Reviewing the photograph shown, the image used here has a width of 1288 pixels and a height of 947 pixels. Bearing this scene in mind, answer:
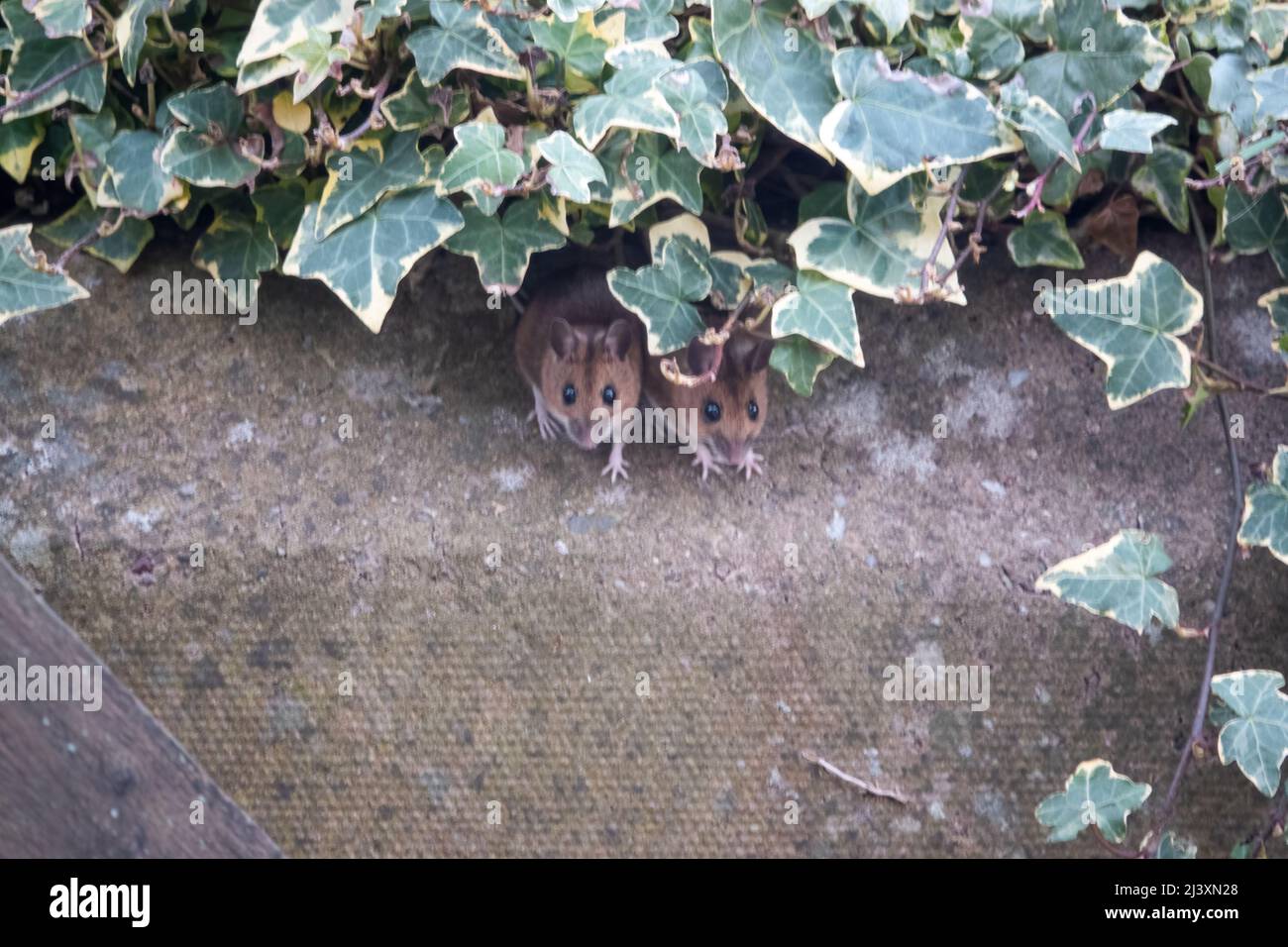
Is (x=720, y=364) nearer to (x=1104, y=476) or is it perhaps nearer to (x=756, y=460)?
(x=756, y=460)

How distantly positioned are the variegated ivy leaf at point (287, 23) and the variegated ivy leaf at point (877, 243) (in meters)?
0.73

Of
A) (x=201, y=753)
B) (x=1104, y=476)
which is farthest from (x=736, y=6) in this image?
(x=201, y=753)

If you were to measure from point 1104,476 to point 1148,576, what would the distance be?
304mm

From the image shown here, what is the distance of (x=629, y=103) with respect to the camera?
1677 millimetres

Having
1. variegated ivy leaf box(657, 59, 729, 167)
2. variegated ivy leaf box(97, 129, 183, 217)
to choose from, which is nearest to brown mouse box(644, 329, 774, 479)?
variegated ivy leaf box(657, 59, 729, 167)

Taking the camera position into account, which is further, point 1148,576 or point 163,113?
point 163,113

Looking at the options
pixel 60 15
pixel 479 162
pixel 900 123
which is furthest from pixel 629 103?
pixel 60 15

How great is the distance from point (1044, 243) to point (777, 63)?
55cm

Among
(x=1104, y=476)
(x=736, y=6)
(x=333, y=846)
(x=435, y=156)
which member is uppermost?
(x=736, y=6)

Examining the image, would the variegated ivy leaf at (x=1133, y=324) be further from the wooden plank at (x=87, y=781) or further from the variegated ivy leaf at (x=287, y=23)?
the wooden plank at (x=87, y=781)

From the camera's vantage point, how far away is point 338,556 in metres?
1.89

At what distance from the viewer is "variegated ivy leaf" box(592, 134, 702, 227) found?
179cm

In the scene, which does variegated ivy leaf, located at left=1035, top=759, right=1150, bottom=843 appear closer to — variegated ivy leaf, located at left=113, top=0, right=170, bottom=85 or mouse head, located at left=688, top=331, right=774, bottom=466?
mouse head, located at left=688, top=331, right=774, bottom=466

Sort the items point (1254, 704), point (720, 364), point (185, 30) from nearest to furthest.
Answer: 1. point (1254, 704)
2. point (185, 30)
3. point (720, 364)
